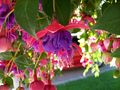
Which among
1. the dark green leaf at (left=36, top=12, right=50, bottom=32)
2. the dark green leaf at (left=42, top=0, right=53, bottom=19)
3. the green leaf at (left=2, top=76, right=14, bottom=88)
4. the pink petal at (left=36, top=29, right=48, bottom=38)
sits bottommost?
the green leaf at (left=2, top=76, right=14, bottom=88)

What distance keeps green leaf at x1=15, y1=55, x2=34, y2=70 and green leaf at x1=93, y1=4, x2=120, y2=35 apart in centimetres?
31

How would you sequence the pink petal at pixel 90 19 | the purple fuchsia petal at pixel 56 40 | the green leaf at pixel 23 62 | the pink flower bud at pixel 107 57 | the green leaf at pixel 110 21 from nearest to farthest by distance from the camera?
the green leaf at pixel 110 21
the purple fuchsia petal at pixel 56 40
the green leaf at pixel 23 62
the pink flower bud at pixel 107 57
the pink petal at pixel 90 19

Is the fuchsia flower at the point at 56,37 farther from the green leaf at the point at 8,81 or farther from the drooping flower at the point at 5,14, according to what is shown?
the green leaf at the point at 8,81

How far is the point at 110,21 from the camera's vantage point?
323mm

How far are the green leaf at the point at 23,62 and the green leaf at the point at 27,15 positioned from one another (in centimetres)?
27

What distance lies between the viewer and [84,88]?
4.17 m

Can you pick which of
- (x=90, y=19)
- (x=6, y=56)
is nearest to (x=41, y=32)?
(x=6, y=56)

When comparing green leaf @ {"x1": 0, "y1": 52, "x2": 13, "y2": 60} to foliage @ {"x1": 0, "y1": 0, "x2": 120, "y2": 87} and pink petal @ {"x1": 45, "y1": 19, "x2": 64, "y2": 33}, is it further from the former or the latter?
pink petal @ {"x1": 45, "y1": 19, "x2": 64, "y2": 33}

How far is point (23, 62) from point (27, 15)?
29 cm

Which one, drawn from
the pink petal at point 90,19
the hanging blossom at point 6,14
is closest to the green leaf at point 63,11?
the hanging blossom at point 6,14

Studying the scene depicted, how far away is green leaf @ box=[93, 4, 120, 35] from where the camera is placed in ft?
1.06

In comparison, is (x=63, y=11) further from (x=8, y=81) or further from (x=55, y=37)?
(x=8, y=81)

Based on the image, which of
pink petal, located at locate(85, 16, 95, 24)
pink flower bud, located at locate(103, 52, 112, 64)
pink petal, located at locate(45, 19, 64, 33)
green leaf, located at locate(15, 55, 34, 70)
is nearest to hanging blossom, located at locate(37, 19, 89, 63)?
pink petal, located at locate(45, 19, 64, 33)

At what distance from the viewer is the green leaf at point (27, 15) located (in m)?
0.33
